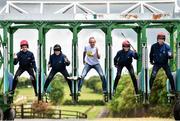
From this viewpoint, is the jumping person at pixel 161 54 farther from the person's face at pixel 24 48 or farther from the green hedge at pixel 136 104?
the green hedge at pixel 136 104

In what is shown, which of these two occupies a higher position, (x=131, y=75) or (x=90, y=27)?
(x=90, y=27)

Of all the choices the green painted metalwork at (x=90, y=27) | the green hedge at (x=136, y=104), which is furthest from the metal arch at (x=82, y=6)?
the green hedge at (x=136, y=104)

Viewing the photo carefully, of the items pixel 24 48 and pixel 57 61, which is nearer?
pixel 57 61

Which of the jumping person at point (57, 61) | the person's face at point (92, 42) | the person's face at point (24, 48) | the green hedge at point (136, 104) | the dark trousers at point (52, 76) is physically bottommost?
the green hedge at point (136, 104)

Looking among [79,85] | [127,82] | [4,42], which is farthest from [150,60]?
[127,82]

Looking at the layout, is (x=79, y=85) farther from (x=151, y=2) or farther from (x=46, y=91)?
(x=151, y=2)

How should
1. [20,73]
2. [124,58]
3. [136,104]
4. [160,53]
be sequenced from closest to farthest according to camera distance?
1. [160,53]
2. [124,58]
3. [20,73]
4. [136,104]

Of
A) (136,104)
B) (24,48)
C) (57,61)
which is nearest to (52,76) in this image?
(57,61)

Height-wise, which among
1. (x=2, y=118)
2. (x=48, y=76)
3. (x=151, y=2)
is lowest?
(x=2, y=118)

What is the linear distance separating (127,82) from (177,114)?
3740cm

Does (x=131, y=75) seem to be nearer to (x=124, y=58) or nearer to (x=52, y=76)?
(x=124, y=58)

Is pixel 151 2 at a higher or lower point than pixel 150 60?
higher

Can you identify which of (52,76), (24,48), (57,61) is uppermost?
(24,48)

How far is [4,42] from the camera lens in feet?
64.8
